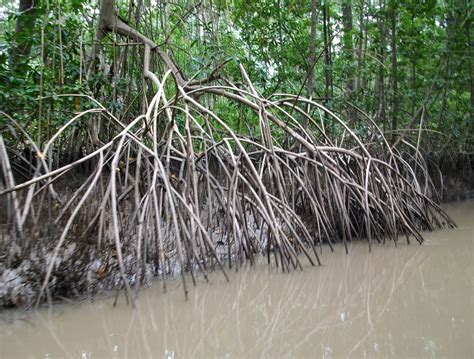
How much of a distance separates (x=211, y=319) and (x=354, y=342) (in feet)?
2.48

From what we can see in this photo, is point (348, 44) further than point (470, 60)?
Yes

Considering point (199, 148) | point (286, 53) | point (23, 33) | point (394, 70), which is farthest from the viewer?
point (394, 70)

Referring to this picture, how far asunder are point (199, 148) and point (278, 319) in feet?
9.84

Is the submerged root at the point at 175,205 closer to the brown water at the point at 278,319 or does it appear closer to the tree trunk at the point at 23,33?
the brown water at the point at 278,319

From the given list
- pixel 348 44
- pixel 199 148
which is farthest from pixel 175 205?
pixel 348 44

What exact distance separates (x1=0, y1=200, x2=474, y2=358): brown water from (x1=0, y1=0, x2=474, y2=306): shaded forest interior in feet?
0.59

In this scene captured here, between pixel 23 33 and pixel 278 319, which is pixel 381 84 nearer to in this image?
pixel 23 33

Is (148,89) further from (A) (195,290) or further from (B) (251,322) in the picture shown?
(B) (251,322)

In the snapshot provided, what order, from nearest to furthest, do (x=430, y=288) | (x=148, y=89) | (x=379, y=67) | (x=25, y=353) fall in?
(x=25, y=353), (x=430, y=288), (x=148, y=89), (x=379, y=67)

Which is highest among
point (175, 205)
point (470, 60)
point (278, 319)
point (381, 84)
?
point (470, 60)

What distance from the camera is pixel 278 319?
282 cm

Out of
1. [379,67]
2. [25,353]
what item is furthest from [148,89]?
[379,67]

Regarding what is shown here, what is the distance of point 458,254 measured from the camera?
4.13 meters

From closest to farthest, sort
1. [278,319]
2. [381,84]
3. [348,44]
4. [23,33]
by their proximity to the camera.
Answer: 1. [278,319]
2. [23,33]
3. [381,84]
4. [348,44]
